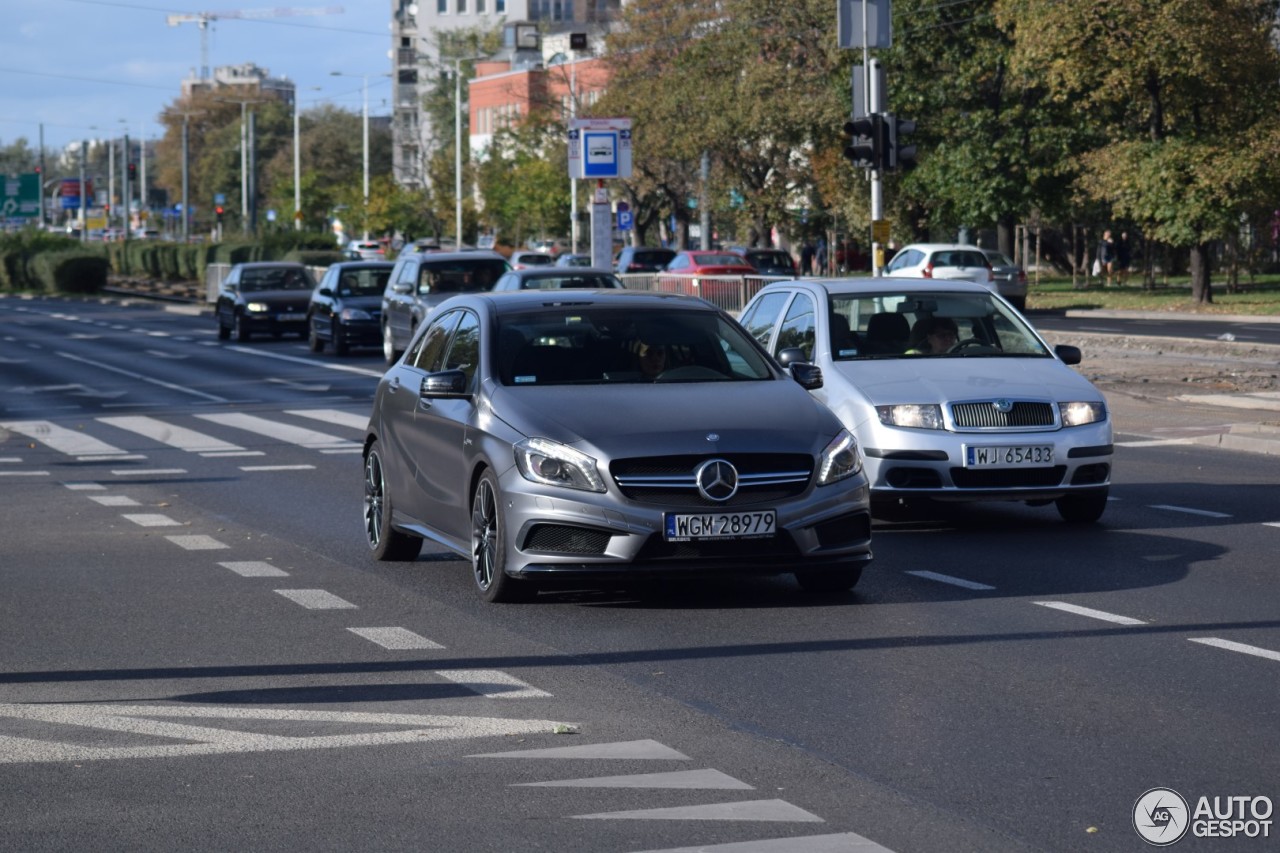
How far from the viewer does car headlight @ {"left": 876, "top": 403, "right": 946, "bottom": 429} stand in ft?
41.0

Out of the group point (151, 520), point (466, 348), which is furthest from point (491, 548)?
point (151, 520)

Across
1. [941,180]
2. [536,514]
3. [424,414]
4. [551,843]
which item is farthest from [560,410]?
[941,180]

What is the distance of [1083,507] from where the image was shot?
13.0m

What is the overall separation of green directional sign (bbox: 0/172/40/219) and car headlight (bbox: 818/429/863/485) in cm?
8909

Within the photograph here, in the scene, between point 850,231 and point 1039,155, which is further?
point 850,231

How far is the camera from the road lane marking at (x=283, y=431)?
65.7 ft

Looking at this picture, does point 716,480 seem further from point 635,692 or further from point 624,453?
point 635,692

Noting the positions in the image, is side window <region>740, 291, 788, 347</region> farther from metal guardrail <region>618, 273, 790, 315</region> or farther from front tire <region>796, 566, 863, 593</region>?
metal guardrail <region>618, 273, 790, 315</region>

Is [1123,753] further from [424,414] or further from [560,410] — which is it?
[424,414]

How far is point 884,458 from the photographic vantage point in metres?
12.5

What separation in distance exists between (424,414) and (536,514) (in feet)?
5.70

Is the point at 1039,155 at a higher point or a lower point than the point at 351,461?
higher

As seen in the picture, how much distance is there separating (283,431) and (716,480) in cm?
1297

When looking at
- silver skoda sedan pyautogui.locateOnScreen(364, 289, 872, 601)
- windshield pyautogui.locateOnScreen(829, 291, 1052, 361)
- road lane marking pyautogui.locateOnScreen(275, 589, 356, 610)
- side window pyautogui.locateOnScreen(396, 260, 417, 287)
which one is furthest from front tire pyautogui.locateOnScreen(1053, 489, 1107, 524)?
side window pyautogui.locateOnScreen(396, 260, 417, 287)
